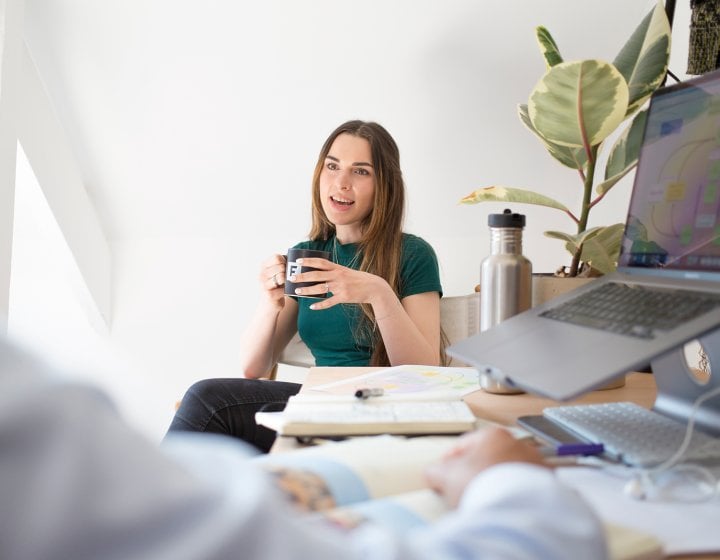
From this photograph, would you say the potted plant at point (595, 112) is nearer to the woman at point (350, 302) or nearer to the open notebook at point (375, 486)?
the woman at point (350, 302)

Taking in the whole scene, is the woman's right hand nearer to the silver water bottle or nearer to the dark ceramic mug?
the dark ceramic mug

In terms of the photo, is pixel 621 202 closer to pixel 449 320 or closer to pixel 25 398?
pixel 449 320

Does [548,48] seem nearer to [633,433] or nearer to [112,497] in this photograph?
[633,433]

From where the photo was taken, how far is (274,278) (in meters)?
1.73

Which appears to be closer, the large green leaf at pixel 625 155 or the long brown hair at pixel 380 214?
the large green leaf at pixel 625 155

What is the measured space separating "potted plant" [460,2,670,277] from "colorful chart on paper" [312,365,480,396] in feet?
1.03

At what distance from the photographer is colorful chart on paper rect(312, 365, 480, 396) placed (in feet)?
3.67

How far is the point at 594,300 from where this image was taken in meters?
1.02

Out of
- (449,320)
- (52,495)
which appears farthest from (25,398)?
(449,320)

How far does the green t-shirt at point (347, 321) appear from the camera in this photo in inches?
77.6

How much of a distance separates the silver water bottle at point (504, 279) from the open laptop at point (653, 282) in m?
0.05

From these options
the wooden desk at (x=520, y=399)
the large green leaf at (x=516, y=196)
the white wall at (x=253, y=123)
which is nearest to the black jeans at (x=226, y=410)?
the wooden desk at (x=520, y=399)

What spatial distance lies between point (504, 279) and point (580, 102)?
37 cm

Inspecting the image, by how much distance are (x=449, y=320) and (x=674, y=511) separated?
1.44 metres
